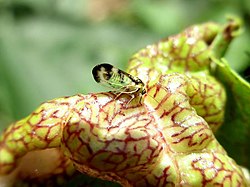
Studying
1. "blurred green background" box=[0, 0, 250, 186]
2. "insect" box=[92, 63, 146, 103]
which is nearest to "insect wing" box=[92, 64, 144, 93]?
"insect" box=[92, 63, 146, 103]

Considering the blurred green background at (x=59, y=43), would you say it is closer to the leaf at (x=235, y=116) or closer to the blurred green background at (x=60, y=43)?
the blurred green background at (x=60, y=43)

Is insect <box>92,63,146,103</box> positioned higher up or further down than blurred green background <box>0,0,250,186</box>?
higher up

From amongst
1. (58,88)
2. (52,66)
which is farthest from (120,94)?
(52,66)

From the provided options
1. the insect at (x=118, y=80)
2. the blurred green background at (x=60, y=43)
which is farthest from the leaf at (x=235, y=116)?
the blurred green background at (x=60, y=43)

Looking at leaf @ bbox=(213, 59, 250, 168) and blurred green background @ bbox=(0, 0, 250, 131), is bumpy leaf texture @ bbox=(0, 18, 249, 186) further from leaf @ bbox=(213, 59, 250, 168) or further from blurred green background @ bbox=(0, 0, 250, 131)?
blurred green background @ bbox=(0, 0, 250, 131)

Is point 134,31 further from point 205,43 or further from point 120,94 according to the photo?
point 120,94

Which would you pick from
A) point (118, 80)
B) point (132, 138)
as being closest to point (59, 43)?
point (118, 80)
